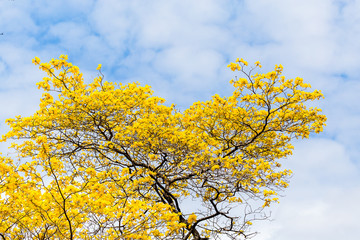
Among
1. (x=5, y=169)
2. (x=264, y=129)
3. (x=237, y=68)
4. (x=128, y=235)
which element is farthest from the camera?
(x=264, y=129)

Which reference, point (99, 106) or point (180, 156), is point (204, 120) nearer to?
point (180, 156)

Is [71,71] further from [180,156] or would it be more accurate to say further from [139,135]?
[180,156]

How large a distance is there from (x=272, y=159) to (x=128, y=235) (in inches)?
217

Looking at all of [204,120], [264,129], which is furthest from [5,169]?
[264,129]

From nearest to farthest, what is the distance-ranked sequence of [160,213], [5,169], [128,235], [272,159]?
[128,235] → [160,213] → [5,169] → [272,159]

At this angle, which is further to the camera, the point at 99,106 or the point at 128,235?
the point at 99,106

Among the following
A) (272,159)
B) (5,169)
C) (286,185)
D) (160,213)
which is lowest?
(160,213)

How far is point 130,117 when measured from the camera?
936cm

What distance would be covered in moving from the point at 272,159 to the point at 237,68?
11.2 feet

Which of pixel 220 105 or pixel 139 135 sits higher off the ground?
pixel 220 105

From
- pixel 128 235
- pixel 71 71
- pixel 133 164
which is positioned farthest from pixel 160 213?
pixel 71 71

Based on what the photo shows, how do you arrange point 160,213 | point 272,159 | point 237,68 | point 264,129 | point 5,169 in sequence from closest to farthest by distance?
point 160,213
point 5,169
point 237,68
point 264,129
point 272,159

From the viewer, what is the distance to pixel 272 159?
9.84 meters

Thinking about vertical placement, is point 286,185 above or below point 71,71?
below
